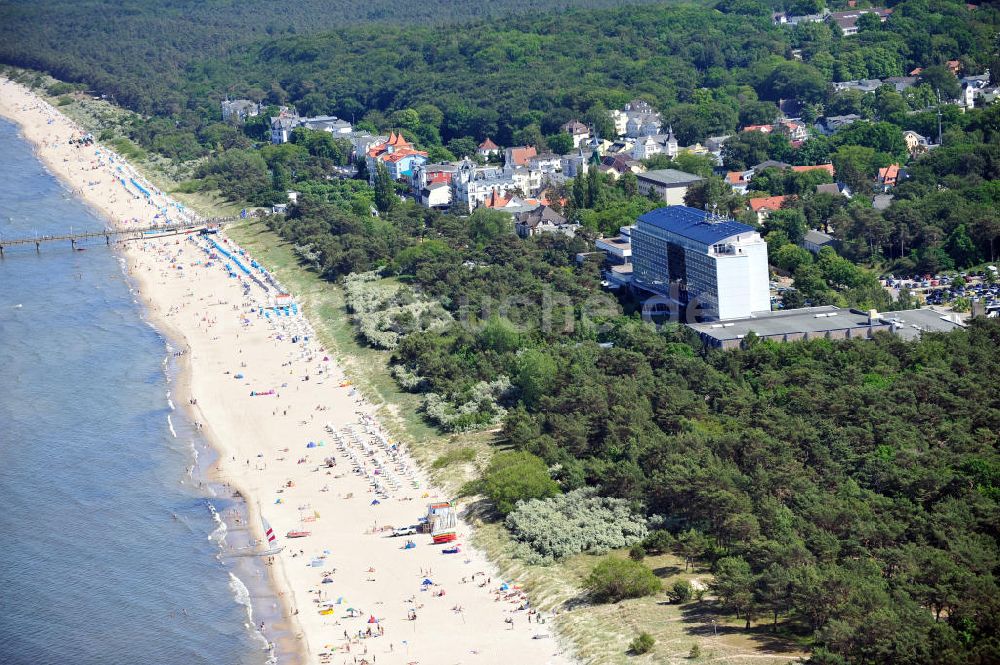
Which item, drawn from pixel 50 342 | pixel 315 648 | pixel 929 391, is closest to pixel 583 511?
pixel 315 648

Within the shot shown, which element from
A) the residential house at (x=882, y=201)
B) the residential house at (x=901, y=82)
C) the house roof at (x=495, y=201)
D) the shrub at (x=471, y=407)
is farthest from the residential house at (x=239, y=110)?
the shrub at (x=471, y=407)

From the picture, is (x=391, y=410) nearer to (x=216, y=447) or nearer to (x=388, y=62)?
(x=216, y=447)

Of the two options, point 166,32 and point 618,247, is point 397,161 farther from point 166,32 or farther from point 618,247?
point 166,32

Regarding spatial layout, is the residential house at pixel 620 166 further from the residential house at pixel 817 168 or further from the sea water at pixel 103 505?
the sea water at pixel 103 505

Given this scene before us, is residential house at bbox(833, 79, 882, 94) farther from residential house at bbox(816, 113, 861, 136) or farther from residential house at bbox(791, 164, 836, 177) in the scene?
residential house at bbox(791, 164, 836, 177)

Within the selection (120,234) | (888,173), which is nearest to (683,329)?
(888,173)

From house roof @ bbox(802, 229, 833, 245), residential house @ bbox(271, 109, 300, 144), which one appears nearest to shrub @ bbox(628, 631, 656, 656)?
house roof @ bbox(802, 229, 833, 245)
